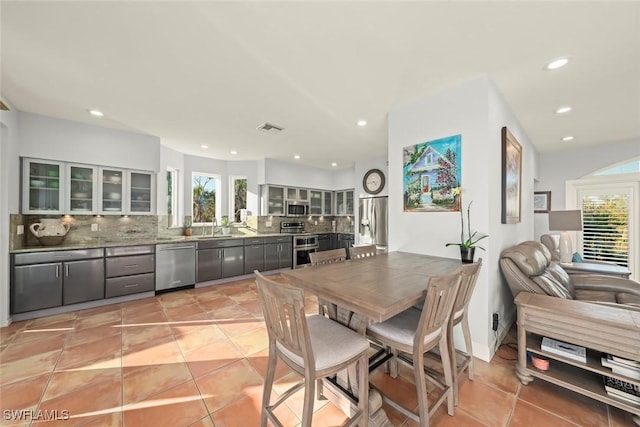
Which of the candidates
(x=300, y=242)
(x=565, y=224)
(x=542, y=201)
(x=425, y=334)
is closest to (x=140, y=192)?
(x=300, y=242)

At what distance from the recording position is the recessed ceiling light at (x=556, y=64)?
6.44 feet

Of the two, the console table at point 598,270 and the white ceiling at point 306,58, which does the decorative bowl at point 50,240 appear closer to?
the white ceiling at point 306,58

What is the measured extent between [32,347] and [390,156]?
425 centimetres

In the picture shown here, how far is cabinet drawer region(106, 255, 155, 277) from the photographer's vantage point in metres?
3.45

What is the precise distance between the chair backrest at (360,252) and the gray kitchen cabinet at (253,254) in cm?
310

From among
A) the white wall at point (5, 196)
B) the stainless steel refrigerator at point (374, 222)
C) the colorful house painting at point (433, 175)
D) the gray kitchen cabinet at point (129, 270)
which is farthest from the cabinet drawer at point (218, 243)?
the colorful house painting at point (433, 175)

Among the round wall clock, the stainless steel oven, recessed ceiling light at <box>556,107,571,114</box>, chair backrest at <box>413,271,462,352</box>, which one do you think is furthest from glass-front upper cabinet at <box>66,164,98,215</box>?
recessed ceiling light at <box>556,107,571,114</box>

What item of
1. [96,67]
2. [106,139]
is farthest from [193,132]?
[96,67]

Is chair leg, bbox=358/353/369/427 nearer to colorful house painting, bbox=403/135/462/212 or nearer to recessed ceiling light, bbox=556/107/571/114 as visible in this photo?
colorful house painting, bbox=403/135/462/212

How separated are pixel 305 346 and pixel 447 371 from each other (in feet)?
3.36

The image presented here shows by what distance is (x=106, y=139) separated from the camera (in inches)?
141

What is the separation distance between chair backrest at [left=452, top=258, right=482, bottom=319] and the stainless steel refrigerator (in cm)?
290

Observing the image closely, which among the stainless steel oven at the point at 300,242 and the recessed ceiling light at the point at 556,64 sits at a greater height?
the recessed ceiling light at the point at 556,64

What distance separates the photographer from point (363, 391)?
1320 mm
